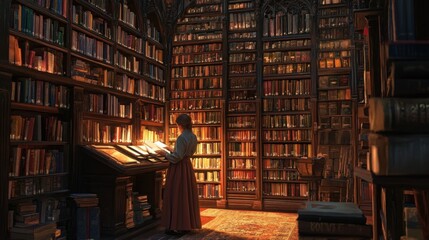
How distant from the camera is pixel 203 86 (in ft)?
25.0

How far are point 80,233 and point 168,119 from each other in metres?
3.56

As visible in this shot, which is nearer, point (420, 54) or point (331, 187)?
point (420, 54)

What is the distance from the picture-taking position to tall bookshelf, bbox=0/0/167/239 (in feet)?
12.6

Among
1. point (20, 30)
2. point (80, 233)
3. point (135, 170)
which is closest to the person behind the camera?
point (20, 30)

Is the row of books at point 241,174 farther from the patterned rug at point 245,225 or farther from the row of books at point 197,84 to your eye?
the row of books at point 197,84

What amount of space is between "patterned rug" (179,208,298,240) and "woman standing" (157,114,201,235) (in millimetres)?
182

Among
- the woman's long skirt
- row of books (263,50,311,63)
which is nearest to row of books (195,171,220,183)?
row of books (263,50,311,63)

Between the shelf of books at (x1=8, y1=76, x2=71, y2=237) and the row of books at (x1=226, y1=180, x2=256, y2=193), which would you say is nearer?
the shelf of books at (x1=8, y1=76, x2=71, y2=237)

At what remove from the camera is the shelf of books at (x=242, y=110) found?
7.26 meters

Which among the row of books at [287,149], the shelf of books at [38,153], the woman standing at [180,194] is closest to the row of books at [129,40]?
the shelf of books at [38,153]

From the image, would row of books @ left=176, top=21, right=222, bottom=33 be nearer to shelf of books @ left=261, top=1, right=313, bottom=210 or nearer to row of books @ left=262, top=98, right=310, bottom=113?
shelf of books @ left=261, top=1, right=313, bottom=210

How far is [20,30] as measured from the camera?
387 centimetres

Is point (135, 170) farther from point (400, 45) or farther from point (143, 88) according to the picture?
point (400, 45)

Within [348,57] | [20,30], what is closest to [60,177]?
[20,30]
